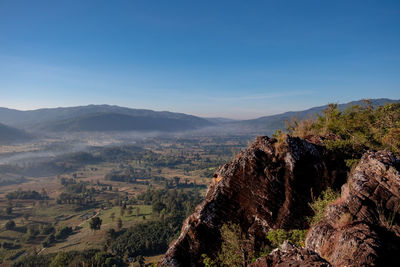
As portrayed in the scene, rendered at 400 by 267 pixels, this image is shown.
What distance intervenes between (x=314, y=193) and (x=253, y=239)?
4.02 metres

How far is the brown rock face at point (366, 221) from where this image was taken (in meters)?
6.11

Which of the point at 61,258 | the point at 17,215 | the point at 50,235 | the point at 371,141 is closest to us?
the point at 371,141

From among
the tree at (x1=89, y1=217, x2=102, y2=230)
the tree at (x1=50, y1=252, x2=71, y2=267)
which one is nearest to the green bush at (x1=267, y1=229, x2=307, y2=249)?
the tree at (x1=50, y1=252, x2=71, y2=267)

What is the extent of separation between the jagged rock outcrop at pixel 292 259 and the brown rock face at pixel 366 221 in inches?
26.9

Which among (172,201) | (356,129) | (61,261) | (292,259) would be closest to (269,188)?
(292,259)

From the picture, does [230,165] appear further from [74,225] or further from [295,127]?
[74,225]

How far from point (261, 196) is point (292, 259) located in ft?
17.7

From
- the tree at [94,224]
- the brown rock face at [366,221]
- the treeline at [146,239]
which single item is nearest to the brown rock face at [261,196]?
the brown rock face at [366,221]

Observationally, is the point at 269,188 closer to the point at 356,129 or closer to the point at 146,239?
the point at 356,129

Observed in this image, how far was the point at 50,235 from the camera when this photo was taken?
3334 inches

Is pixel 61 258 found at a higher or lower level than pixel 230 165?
lower

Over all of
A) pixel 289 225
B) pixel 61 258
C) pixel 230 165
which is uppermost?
pixel 230 165

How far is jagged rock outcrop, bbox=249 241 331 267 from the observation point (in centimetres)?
612

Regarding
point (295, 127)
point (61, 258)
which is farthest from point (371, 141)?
point (61, 258)
